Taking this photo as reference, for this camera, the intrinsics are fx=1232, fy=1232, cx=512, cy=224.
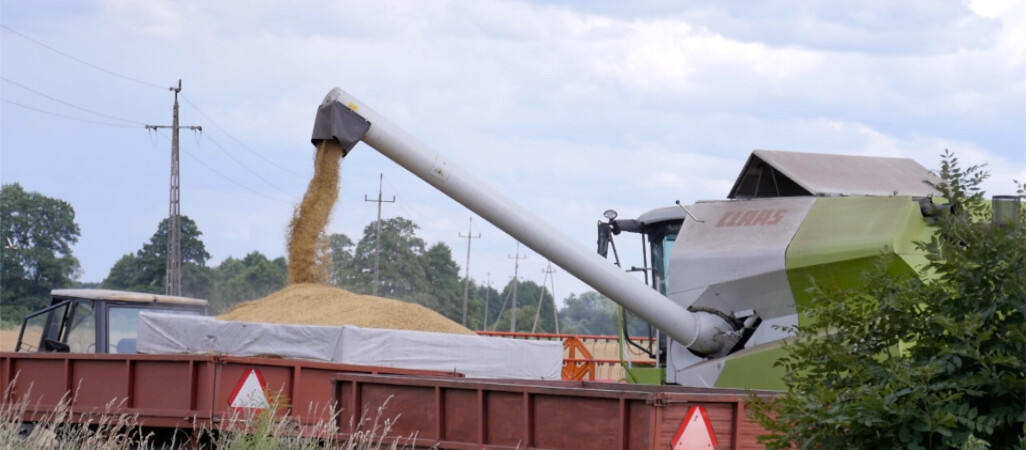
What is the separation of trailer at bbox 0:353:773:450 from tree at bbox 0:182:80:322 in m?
50.5

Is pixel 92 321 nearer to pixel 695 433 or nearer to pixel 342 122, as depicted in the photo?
pixel 342 122

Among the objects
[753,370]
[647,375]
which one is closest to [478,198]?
[647,375]

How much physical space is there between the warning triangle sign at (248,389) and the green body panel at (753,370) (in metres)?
4.12

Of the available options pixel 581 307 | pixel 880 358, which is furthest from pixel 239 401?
pixel 581 307

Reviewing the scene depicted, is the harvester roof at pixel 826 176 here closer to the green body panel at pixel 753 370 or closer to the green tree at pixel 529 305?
the green body panel at pixel 753 370

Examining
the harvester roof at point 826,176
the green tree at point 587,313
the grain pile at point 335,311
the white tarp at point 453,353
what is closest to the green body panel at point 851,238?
the harvester roof at point 826,176

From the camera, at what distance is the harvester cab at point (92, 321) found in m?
15.0

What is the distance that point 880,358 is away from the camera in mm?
5574

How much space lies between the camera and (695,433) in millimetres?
7363

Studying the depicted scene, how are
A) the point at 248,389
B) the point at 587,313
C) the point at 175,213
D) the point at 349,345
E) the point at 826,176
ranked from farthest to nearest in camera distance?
the point at 587,313 → the point at 175,213 → the point at 349,345 → the point at 826,176 → the point at 248,389

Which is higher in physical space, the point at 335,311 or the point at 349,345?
the point at 335,311

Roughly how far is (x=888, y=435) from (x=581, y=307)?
151 m

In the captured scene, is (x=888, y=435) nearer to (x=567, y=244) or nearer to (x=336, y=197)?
(x=567, y=244)

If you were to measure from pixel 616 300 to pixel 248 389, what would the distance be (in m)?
3.60
